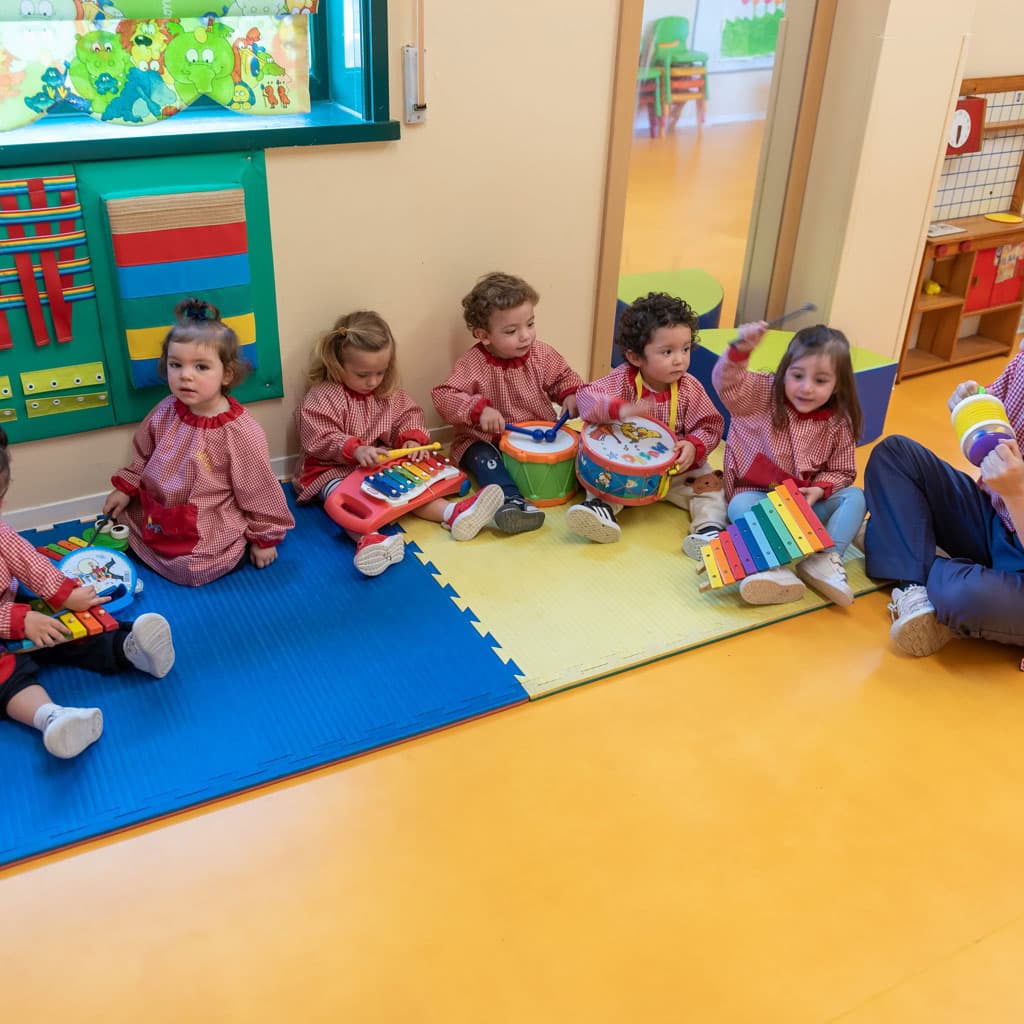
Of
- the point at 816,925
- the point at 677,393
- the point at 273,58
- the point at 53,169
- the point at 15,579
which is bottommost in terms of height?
the point at 816,925

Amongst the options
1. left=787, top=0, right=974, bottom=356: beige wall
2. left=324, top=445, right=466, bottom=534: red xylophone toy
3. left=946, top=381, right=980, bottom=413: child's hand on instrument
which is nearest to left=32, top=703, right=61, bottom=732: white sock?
left=324, top=445, right=466, bottom=534: red xylophone toy

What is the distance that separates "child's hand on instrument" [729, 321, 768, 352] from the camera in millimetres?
2562

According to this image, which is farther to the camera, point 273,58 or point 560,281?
point 560,281

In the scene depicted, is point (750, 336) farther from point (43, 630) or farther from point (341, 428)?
point (43, 630)

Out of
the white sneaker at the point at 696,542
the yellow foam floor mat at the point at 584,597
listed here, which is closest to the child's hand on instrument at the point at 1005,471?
the yellow foam floor mat at the point at 584,597

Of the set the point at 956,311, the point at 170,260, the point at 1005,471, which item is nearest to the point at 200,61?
the point at 170,260

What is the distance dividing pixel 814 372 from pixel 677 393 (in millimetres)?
436

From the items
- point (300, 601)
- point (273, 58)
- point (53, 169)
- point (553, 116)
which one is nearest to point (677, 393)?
point (553, 116)

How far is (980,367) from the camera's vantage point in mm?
4086

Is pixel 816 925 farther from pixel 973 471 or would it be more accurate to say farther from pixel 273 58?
pixel 273 58

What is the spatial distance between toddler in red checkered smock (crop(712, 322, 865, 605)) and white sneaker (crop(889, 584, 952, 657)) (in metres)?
0.15

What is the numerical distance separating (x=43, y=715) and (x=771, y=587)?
1696 millimetres

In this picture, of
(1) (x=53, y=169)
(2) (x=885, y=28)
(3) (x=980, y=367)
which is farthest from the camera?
(3) (x=980, y=367)

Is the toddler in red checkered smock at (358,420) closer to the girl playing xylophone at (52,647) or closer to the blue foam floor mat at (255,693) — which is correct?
the blue foam floor mat at (255,693)
